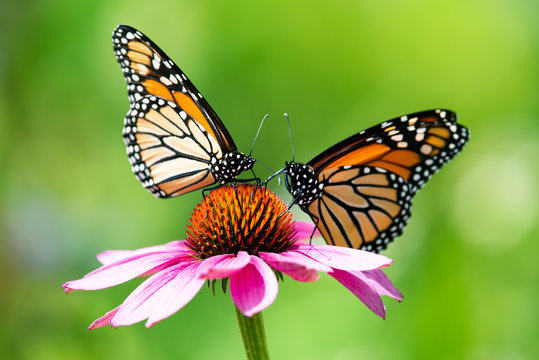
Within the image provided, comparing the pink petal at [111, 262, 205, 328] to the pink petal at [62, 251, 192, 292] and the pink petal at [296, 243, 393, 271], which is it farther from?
the pink petal at [296, 243, 393, 271]

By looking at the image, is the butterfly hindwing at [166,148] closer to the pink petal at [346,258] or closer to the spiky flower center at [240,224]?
the spiky flower center at [240,224]

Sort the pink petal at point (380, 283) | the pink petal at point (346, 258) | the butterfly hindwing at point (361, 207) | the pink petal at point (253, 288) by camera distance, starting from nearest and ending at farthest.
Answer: the pink petal at point (253, 288) < the pink petal at point (346, 258) < the pink petal at point (380, 283) < the butterfly hindwing at point (361, 207)

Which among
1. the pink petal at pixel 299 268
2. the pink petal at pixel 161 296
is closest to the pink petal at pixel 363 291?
the pink petal at pixel 299 268

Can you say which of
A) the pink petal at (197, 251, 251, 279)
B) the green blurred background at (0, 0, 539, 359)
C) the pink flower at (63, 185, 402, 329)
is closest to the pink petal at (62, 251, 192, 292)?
the pink flower at (63, 185, 402, 329)

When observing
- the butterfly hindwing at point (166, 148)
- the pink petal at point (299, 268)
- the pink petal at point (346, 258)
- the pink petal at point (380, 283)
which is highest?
the butterfly hindwing at point (166, 148)

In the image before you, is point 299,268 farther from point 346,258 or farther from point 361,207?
point 361,207

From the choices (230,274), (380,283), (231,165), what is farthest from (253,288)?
(231,165)
